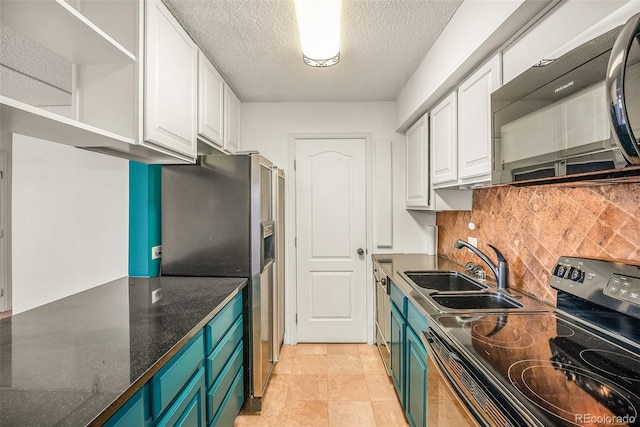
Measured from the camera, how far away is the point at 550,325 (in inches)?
47.3

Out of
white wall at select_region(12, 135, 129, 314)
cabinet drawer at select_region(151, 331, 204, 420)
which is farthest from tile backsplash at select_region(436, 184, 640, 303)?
white wall at select_region(12, 135, 129, 314)

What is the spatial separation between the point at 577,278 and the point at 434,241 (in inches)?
69.4

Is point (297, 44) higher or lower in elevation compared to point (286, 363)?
higher

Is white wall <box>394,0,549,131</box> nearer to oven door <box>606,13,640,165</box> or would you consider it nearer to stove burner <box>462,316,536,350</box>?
oven door <box>606,13,640,165</box>

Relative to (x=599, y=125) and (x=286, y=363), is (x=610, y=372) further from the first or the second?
(x=286, y=363)

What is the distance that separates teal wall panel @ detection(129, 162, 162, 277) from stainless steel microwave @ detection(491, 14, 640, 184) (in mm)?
1992

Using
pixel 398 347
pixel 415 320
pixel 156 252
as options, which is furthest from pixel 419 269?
pixel 156 252

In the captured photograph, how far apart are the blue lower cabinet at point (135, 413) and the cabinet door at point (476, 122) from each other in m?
1.63

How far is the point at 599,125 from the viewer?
81 cm

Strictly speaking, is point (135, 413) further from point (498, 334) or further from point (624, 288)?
point (624, 288)

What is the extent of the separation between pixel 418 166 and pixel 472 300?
125 cm

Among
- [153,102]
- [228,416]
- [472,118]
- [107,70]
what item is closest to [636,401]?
[472,118]

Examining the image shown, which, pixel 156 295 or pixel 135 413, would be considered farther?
pixel 156 295

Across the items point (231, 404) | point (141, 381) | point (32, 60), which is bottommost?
point (231, 404)
